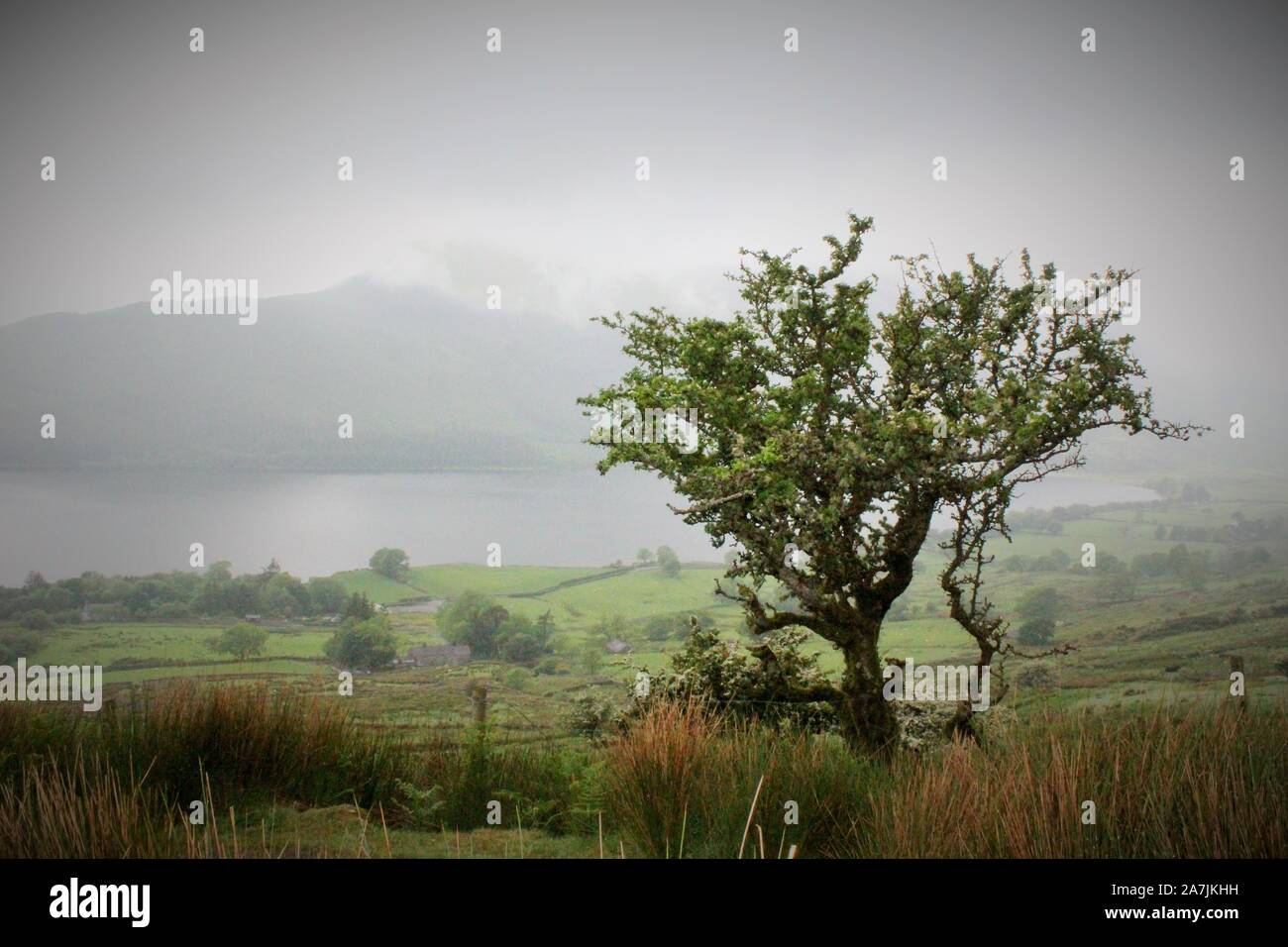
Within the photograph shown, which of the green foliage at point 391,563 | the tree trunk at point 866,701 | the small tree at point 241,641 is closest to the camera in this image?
the tree trunk at point 866,701

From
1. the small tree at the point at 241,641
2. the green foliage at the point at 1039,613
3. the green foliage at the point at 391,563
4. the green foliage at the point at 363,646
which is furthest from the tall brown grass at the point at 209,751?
the green foliage at the point at 391,563

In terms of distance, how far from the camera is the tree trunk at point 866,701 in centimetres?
888

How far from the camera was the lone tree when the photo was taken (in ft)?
27.3

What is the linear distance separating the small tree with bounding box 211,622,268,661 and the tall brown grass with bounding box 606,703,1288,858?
1220 cm

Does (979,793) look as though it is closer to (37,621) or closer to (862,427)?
(862,427)

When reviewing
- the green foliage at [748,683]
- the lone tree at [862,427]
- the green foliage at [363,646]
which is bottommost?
the green foliage at [363,646]

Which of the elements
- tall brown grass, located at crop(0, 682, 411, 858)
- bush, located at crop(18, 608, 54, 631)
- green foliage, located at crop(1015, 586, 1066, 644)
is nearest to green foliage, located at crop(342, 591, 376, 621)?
bush, located at crop(18, 608, 54, 631)

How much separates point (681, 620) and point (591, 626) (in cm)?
248

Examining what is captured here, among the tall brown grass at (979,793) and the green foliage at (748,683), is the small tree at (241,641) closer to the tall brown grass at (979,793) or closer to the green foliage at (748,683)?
the green foliage at (748,683)

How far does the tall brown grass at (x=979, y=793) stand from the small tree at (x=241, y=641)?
12.2 metres

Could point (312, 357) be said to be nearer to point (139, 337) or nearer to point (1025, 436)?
point (139, 337)

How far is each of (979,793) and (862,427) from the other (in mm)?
4013

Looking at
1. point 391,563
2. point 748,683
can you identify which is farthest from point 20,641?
point 748,683
